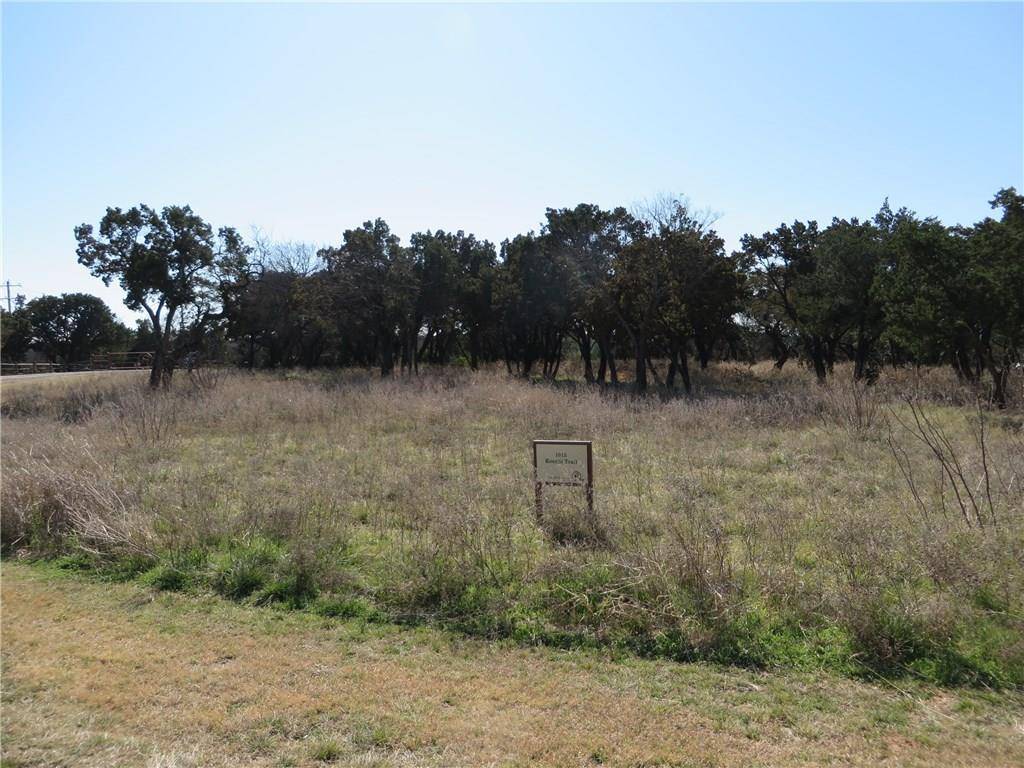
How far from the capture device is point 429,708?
3729 mm

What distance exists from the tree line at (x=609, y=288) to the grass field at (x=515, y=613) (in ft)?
39.1

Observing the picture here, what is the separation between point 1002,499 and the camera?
248 inches

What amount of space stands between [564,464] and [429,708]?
313 centimetres

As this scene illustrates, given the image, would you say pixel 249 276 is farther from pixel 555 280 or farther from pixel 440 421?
pixel 440 421

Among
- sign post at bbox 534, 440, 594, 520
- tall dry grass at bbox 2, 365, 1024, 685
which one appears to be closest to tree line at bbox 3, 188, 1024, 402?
tall dry grass at bbox 2, 365, 1024, 685

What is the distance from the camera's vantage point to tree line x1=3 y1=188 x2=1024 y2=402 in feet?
63.3

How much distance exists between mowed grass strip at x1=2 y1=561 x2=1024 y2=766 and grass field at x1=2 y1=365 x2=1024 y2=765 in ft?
0.06

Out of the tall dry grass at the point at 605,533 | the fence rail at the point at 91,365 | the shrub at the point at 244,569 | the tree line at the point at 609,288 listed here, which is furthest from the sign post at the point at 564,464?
the fence rail at the point at 91,365

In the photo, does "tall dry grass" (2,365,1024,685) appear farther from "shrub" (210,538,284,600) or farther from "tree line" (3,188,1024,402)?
"tree line" (3,188,1024,402)

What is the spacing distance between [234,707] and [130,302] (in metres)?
24.6

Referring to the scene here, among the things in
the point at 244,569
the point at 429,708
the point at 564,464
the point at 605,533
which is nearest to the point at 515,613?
the point at 429,708

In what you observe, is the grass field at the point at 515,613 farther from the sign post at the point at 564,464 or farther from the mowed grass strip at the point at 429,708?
the sign post at the point at 564,464

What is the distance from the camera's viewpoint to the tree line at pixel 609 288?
1930 centimetres

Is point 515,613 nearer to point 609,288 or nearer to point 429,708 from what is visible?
point 429,708
